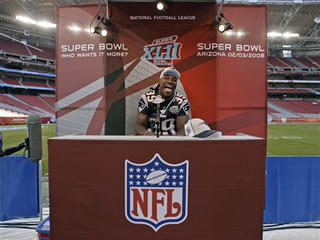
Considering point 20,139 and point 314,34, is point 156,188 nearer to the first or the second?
point 20,139

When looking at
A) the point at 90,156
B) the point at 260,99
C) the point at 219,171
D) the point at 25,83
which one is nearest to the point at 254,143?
the point at 219,171

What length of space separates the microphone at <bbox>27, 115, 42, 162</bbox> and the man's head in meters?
1.85

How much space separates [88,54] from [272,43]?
3765 cm

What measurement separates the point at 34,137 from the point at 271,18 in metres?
30.1

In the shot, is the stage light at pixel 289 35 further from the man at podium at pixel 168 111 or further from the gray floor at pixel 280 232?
the gray floor at pixel 280 232

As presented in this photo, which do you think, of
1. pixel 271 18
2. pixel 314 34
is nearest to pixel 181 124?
pixel 271 18

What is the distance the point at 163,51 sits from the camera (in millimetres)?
3568

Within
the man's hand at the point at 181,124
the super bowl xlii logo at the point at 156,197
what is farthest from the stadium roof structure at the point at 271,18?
the super bowl xlii logo at the point at 156,197

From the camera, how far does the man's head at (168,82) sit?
123 inches

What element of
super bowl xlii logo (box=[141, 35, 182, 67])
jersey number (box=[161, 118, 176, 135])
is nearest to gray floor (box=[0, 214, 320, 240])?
jersey number (box=[161, 118, 176, 135])

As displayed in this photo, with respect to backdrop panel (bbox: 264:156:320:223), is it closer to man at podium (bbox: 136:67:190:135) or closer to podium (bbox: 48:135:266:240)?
man at podium (bbox: 136:67:190:135)

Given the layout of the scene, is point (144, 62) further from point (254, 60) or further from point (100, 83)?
point (254, 60)

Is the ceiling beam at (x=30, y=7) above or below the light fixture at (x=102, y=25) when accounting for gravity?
above

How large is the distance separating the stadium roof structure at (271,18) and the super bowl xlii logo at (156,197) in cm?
1939
